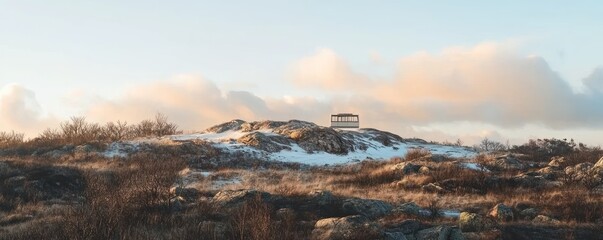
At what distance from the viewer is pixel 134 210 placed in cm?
1480

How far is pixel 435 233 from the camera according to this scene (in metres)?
11.5

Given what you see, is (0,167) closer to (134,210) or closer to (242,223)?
(134,210)

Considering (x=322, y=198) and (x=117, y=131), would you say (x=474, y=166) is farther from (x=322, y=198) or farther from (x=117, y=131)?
(x=117, y=131)

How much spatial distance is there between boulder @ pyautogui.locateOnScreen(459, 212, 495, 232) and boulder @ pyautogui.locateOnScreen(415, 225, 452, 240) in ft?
4.26

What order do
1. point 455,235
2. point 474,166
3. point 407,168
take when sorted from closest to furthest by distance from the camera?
point 455,235
point 407,168
point 474,166

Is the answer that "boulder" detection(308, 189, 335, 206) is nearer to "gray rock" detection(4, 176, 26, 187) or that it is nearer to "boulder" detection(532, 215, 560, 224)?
"boulder" detection(532, 215, 560, 224)

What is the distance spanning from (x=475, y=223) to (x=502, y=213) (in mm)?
2659

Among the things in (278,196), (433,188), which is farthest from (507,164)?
(278,196)

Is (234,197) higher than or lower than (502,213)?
higher

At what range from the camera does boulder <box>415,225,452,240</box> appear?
A: 446 inches

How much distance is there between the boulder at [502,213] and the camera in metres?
14.7

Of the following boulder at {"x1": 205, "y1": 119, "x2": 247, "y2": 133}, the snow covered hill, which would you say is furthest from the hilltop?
boulder at {"x1": 205, "y1": 119, "x2": 247, "y2": 133}

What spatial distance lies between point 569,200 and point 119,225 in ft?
49.6

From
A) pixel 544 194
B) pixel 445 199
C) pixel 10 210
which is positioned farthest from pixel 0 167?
pixel 544 194
